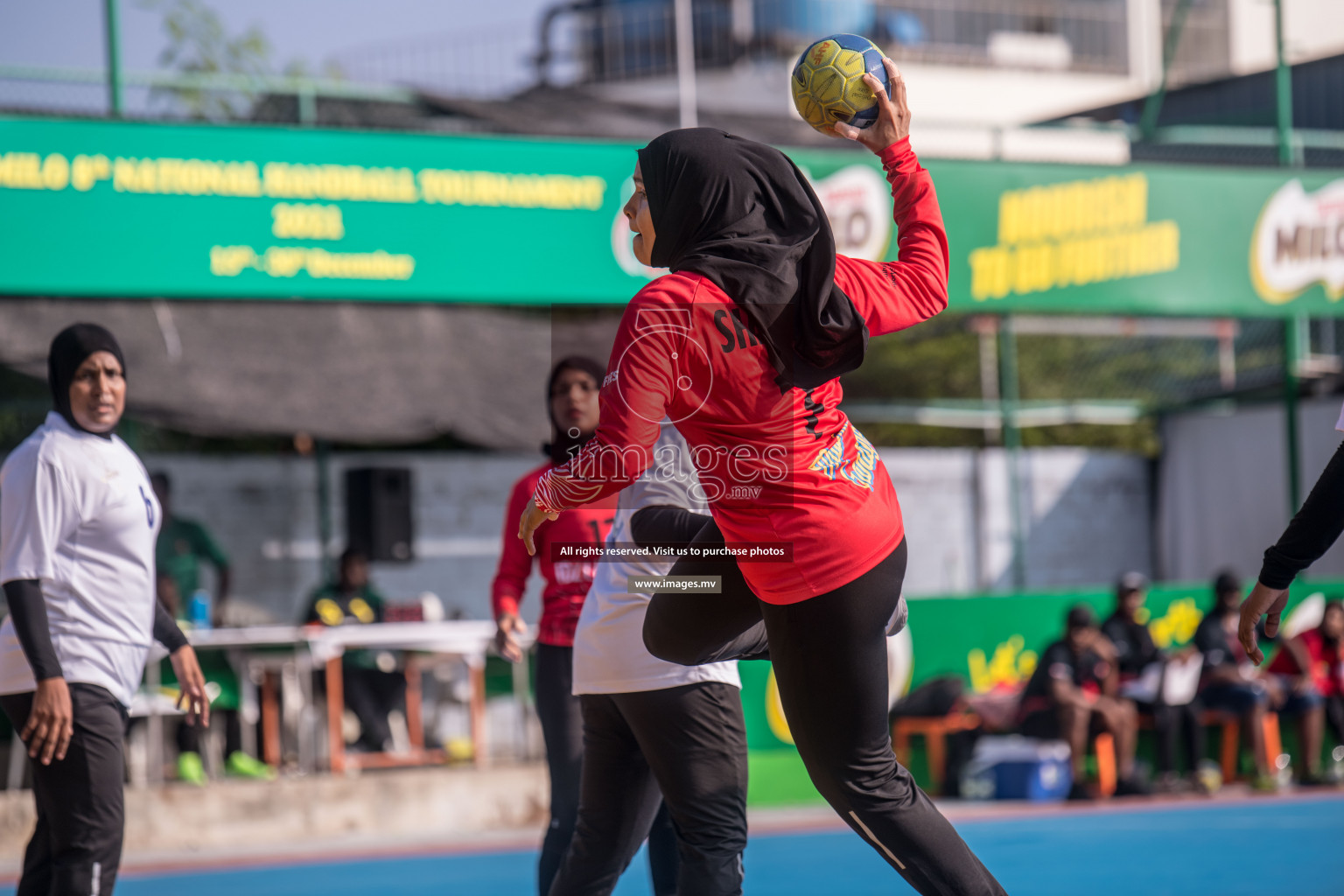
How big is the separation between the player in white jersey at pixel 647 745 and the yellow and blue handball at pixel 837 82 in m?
0.97

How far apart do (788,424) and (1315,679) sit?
8.82 metres

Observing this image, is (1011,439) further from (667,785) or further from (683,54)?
(667,785)

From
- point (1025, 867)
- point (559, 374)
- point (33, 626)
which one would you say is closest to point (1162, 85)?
point (1025, 867)

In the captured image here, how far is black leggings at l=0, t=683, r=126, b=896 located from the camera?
3.78 metres

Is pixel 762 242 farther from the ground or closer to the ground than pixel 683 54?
closer to the ground

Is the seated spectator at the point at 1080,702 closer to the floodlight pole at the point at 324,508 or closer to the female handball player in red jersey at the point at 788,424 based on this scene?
the floodlight pole at the point at 324,508

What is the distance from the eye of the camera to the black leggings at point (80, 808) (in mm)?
3775

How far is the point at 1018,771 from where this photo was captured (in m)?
9.91

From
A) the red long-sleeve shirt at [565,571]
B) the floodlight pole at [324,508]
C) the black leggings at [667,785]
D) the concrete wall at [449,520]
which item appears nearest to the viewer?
the black leggings at [667,785]

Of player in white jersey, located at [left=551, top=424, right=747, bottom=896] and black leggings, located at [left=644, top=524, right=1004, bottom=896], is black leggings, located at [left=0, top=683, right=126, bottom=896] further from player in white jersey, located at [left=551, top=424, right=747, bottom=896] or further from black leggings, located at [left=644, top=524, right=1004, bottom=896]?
black leggings, located at [left=644, top=524, right=1004, bottom=896]

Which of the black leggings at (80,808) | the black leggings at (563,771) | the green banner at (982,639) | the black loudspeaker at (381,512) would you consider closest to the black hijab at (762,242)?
the black leggings at (563,771)

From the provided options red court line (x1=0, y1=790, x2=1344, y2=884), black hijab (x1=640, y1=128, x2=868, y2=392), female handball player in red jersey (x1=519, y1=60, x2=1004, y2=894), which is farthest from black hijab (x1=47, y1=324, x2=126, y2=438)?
red court line (x1=0, y1=790, x2=1344, y2=884)

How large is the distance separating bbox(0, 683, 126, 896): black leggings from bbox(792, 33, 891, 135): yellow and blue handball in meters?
2.27

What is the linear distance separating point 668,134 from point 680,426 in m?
0.58
